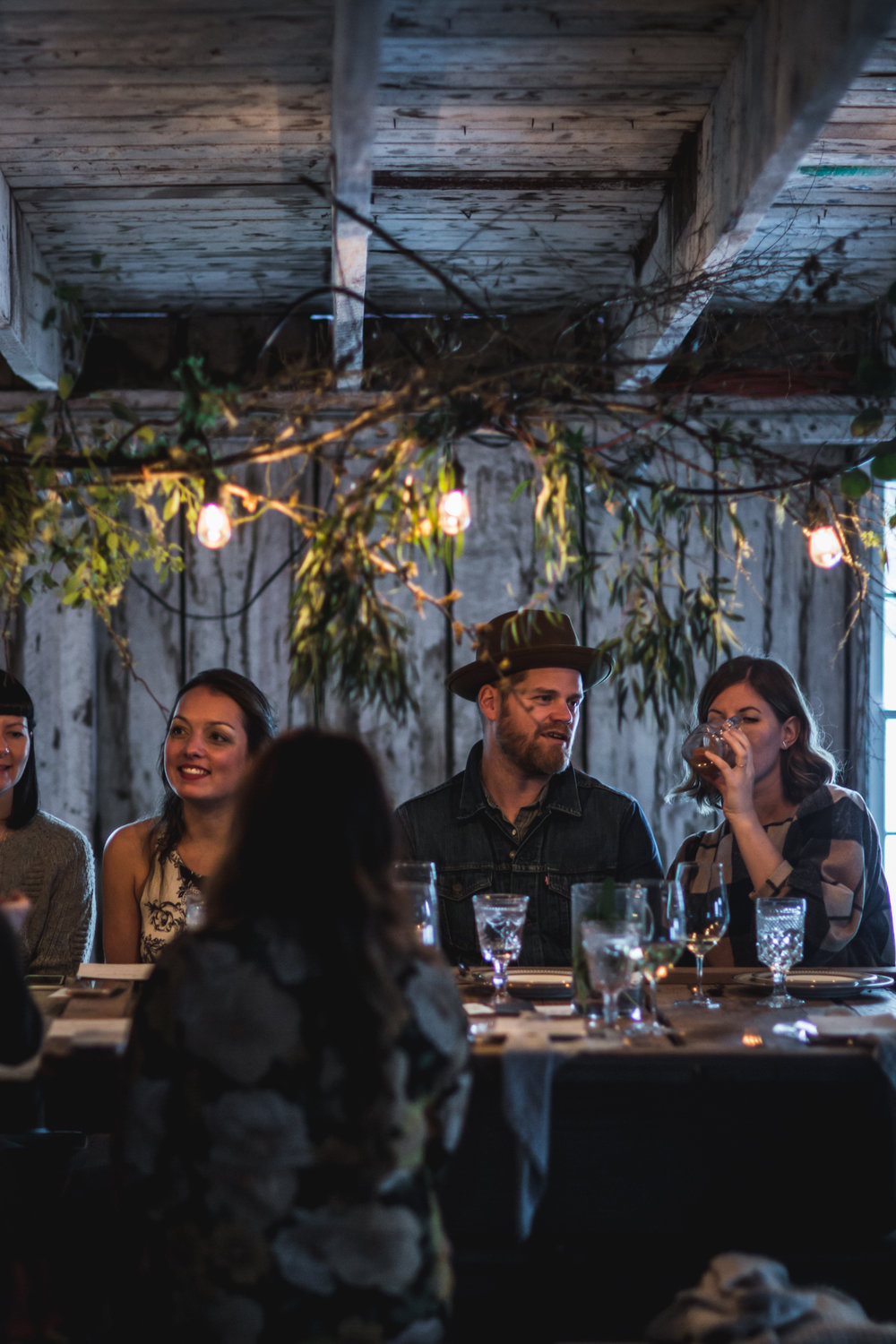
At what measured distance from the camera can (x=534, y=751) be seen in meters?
3.30

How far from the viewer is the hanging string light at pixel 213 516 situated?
2.19 meters

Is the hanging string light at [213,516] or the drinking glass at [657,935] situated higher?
the hanging string light at [213,516]

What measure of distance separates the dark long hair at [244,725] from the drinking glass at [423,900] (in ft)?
2.98

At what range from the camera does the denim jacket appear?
10.6ft

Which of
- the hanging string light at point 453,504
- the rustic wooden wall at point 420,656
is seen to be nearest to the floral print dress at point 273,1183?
the hanging string light at point 453,504

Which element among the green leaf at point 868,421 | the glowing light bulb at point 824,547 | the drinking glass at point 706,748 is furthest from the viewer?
the drinking glass at point 706,748

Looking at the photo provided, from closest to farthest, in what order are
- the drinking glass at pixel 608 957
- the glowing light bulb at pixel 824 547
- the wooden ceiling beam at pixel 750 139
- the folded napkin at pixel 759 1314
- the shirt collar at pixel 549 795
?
the folded napkin at pixel 759 1314 → the wooden ceiling beam at pixel 750 139 → the drinking glass at pixel 608 957 → the glowing light bulb at pixel 824 547 → the shirt collar at pixel 549 795

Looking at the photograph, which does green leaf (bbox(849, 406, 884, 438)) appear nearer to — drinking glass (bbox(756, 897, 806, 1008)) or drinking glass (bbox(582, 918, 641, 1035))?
drinking glass (bbox(756, 897, 806, 1008))

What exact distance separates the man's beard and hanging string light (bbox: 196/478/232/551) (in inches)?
48.7

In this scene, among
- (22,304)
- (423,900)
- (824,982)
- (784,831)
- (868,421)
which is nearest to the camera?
(423,900)

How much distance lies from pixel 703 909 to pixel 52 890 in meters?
1.83

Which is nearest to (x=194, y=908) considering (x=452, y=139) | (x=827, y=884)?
(x=827, y=884)

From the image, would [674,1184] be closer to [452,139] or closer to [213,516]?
[213,516]

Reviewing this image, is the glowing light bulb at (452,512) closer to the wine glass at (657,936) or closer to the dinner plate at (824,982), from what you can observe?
the wine glass at (657,936)
